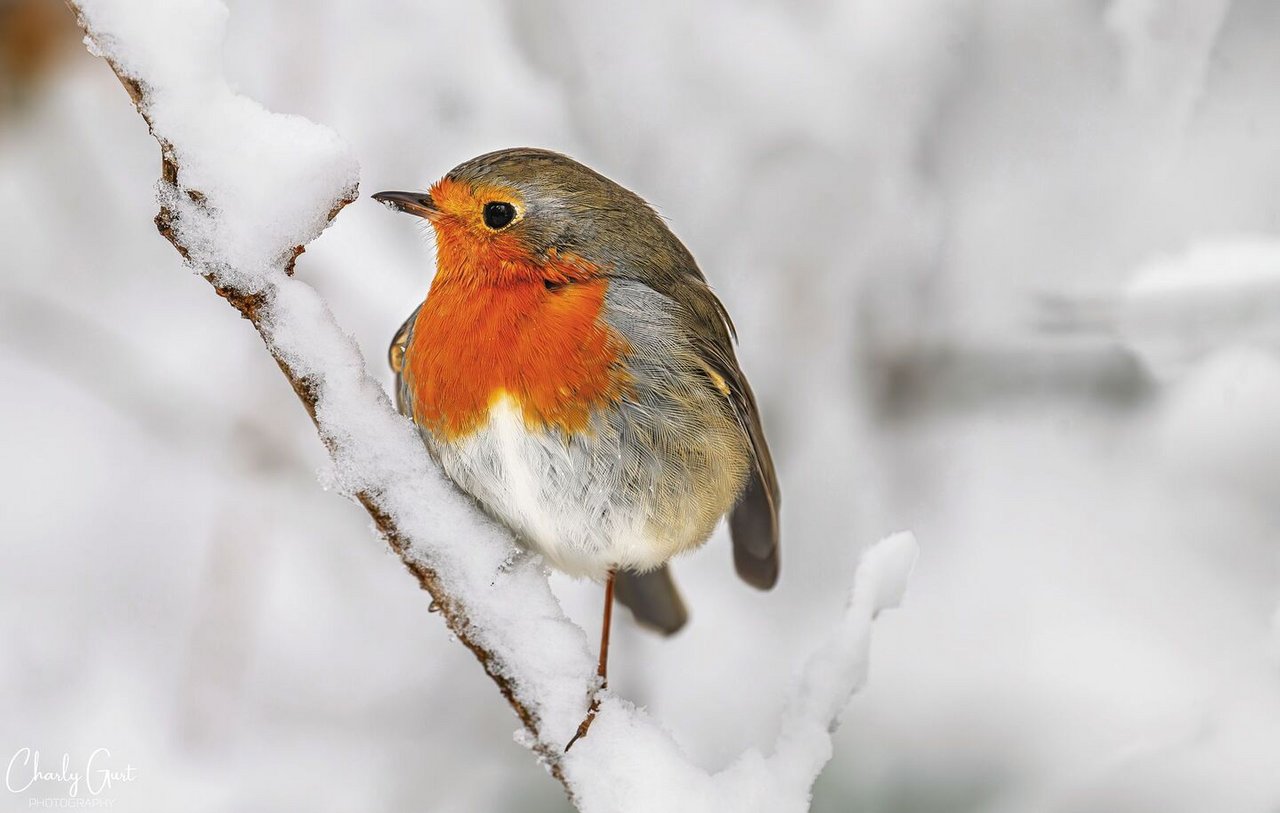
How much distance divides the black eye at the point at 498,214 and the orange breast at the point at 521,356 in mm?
127

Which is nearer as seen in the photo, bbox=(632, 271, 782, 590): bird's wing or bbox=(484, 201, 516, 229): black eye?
bbox=(484, 201, 516, 229): black eye

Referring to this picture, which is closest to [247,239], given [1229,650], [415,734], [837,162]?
[415,734]

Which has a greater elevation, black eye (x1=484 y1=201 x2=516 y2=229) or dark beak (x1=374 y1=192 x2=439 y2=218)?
dark beak (x1=374 y1=192 x2=439 y2=218)

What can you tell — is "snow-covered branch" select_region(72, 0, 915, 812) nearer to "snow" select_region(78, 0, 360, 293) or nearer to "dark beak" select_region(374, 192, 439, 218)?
"snow" select_region(78, 0, 360, 293)

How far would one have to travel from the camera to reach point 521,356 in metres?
2.22

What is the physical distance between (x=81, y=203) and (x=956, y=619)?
3.45 m

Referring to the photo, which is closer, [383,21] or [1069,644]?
[1069,644]

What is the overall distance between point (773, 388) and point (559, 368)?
1604 mm

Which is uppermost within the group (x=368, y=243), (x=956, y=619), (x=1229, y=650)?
(x=368, y=243)

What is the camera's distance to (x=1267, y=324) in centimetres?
285

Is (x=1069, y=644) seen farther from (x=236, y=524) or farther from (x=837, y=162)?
(x=236, y=524)
